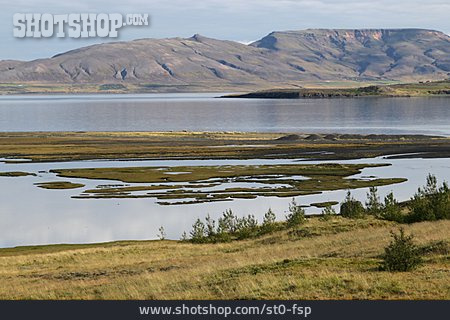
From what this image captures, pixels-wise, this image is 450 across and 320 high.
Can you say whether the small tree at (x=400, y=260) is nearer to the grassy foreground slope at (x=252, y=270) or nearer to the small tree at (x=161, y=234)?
the grassy foreground slope at (x=252, y=270)

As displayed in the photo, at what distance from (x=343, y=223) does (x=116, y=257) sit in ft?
45.4

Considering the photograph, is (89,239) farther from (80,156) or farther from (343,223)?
(80,156)

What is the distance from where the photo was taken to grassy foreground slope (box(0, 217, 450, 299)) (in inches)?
890

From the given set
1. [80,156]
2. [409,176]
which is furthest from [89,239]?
[80,156]

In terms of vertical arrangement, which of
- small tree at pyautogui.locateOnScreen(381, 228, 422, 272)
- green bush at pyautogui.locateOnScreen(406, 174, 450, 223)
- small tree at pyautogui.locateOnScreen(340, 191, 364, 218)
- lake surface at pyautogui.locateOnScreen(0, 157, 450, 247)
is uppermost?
small tree at pyautogui.locateOnScreen(381, 228, 422, 272)

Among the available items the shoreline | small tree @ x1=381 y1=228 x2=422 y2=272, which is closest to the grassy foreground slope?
small tree @ x1=381 y1=228 x2=422 y2=272

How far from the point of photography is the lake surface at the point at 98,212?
57.5 meters

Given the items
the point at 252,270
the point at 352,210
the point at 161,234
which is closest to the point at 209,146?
the point at 161,234

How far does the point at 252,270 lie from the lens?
2723 centimetres
